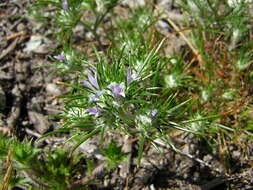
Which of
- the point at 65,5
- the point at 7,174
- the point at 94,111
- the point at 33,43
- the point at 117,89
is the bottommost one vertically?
the point at 7,174

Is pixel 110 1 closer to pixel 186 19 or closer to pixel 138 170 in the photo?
pixel 186 19

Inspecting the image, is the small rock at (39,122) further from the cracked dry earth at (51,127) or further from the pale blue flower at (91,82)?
the pale blue flower at (91,82)

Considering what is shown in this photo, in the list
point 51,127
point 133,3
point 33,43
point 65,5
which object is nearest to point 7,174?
point 51,127

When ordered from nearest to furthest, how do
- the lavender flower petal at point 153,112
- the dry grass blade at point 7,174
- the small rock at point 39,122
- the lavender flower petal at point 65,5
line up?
1. the lavender flower petal at point 153,112
2. the dry grass blade at point 7,174
3. the lavender flower petal at point 65,5
4. the small rock at point 39,122

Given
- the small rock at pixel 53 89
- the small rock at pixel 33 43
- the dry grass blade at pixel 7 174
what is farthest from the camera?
the small rock at pixel 33 43

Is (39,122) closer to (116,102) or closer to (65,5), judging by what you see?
(65,5)

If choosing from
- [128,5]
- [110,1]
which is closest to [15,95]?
[110,1]

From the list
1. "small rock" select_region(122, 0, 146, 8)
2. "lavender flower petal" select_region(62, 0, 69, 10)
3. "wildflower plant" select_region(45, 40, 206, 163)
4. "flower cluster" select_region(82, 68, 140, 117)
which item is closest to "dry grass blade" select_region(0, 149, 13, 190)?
"wildflower plant" select_region(45, 40, 206, 163)

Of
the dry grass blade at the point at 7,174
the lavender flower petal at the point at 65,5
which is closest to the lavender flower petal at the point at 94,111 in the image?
the dry grass blade at the point at 7,174

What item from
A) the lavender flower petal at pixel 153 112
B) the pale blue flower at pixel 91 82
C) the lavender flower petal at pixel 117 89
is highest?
the pale blue flower at pixel 91 82
